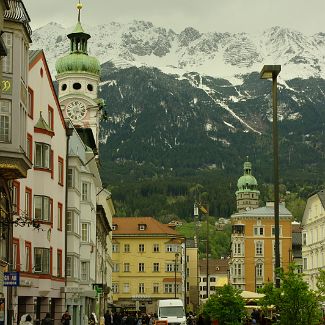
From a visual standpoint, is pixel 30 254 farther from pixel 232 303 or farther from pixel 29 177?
pixel 232 303

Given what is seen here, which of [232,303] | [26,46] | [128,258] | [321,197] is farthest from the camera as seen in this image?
[128,258]

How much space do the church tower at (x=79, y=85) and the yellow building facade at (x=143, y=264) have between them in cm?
2771

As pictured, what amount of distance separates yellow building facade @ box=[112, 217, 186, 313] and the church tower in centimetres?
2771

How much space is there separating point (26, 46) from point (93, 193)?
35491mm

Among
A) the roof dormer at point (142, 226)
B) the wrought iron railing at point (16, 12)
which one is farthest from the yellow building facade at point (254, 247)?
the wrought iron railing at point (16, 12)

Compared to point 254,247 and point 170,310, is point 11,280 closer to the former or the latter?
point 170,310

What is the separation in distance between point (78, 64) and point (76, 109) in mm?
10859

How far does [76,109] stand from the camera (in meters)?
137

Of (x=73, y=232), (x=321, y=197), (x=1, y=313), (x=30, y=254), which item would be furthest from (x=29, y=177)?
(x=321, y=197)

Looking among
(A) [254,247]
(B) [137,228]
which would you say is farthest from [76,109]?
(A) [254,247]

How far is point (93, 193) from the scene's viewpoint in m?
74.8

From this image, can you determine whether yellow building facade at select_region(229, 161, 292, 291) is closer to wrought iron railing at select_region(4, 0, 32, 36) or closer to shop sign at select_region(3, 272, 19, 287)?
wrought iron railing at select_region(4, 0, 32, 36)

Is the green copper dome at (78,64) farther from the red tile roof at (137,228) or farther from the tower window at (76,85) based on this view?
the red tile roof at (137,228)

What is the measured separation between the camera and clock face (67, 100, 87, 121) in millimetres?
135000
